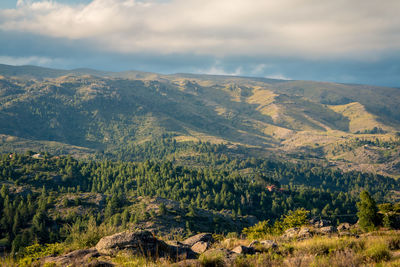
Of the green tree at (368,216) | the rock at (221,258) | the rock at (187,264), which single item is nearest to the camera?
the rock at (187,264)

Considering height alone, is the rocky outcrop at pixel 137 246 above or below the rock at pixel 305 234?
above

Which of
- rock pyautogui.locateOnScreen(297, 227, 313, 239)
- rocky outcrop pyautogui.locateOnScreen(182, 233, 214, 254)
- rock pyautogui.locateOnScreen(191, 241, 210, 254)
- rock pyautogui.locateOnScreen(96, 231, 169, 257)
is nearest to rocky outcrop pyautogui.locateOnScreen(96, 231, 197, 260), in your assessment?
rock pyautogui.locateOnScreen(96, 231, 169, 257)

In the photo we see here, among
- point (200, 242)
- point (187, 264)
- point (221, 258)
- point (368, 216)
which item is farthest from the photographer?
point (368, 216)

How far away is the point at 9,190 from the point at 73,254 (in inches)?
6606

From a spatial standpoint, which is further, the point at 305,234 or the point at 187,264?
the point at 305,234

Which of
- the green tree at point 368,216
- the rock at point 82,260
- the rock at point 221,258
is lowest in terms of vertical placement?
the green tree at point 368,216

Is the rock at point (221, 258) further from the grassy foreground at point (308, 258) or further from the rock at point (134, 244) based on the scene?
the rock at point (134, 244)

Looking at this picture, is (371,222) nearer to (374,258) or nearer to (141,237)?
(374,258)

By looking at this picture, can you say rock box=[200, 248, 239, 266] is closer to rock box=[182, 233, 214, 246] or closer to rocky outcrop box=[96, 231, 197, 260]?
rocky outcrop box=[96, 231, 197, 260]

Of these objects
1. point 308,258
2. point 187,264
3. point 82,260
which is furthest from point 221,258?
point 82,260

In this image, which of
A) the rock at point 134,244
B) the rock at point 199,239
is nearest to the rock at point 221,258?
the rock at point 134,244

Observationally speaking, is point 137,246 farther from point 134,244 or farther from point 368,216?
point 368,216

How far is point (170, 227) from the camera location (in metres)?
107

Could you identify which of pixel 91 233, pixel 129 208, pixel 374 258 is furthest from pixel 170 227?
pixel 374 258
